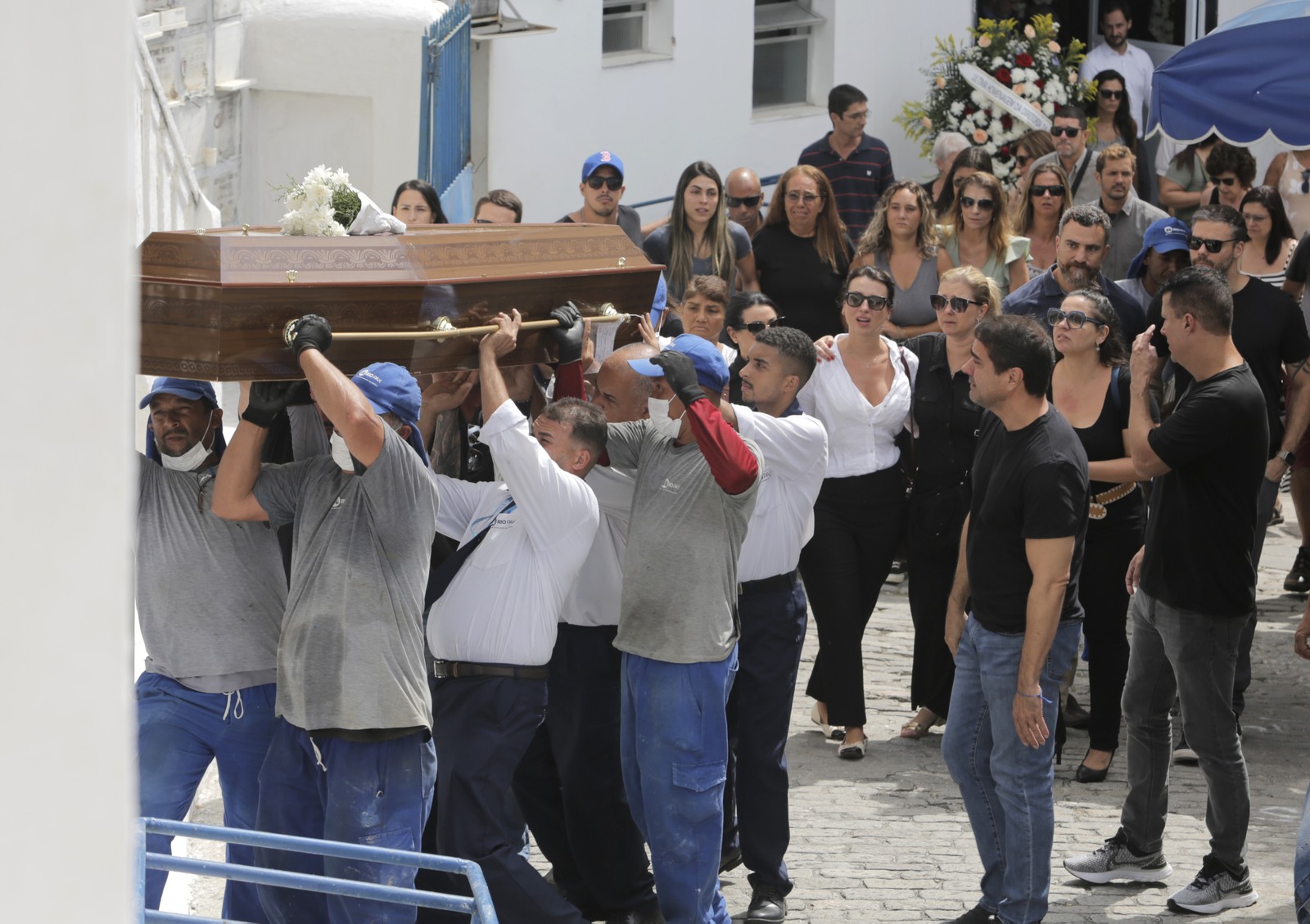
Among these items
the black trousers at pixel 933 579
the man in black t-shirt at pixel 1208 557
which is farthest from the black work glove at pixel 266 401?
the black trousers at pixel 933 579

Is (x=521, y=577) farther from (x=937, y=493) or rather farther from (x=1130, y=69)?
(x=1130, y=69)

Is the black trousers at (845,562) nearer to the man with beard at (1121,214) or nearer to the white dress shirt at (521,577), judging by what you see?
the white dress shirt at (521,577)

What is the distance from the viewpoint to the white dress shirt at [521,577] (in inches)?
177

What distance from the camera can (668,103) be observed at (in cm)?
1209

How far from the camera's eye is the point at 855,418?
21.4 ft

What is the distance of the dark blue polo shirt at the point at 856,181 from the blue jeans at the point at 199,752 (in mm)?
6421

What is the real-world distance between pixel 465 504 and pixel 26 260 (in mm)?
4001

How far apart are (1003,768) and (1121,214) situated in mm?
4218

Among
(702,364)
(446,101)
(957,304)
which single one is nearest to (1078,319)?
(957,304)

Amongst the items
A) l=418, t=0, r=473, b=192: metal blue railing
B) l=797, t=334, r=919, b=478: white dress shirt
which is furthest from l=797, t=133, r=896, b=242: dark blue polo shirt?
l=797, t=334, r=919, b=478: white dress shirt

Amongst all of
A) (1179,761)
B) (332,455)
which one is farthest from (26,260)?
(1179,761)

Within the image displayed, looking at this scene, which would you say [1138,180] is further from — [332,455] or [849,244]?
[332,455]

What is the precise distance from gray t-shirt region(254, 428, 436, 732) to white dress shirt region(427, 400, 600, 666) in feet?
1.12

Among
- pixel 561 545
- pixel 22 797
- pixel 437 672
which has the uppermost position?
pixel 22 797
